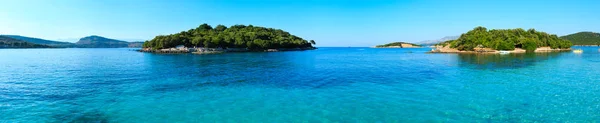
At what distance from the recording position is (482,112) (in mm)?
13406

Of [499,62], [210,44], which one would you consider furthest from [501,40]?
Answer: [210,44]

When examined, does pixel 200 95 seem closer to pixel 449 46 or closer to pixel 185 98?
pixel 185 98

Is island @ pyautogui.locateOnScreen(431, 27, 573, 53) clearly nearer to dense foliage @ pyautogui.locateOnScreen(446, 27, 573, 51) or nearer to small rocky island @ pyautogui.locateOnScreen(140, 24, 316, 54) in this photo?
dense foliage @ pyautogui.locateOnScreen(446, 27, 573, 51)

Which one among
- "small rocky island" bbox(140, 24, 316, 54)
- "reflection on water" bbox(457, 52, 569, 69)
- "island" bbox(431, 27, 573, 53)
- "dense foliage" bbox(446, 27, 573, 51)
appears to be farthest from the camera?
"small rocky island" bbox(140, 24, 316, 54)

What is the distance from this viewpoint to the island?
320ft

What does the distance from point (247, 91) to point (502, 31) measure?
4697 inches

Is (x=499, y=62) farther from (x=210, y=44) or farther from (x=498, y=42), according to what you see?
(x=210, y=44)

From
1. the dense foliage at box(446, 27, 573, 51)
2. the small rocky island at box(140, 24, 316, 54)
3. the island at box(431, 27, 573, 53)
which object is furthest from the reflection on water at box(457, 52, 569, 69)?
the small rocky island at box(140, 24, 316, 54)

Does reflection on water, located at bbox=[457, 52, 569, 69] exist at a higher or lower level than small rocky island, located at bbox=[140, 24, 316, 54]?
lower

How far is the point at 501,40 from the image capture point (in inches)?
3930

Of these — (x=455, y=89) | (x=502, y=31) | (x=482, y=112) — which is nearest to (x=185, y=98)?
(x=482, y=112)

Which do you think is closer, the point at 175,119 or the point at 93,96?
the point at 175,119

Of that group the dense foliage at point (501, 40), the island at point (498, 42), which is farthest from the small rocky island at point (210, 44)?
the dense foliage at point (501, 40)

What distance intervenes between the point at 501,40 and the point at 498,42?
2930mm
